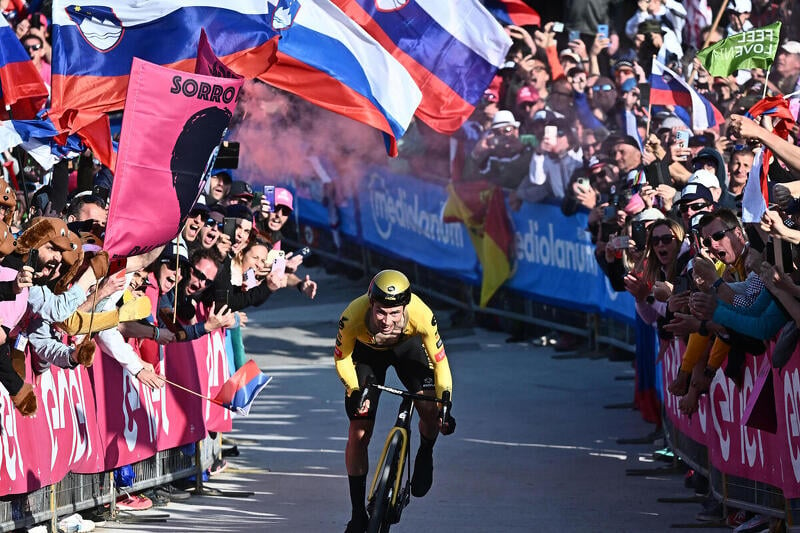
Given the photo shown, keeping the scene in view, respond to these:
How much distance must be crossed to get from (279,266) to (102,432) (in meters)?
3.07

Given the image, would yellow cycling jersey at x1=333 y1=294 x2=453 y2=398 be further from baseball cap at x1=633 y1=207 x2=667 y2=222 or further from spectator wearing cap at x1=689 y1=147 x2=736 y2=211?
baseball cap at x1=633 y1=207 x2=667 y2=222

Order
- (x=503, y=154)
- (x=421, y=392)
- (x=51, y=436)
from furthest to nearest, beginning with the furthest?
(x=503, y=154) → (x=421, y=392) → (x=51, y=436)

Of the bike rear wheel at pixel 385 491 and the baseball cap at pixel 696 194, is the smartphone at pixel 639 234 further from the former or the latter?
the bike rear wheel at pixel 385 491

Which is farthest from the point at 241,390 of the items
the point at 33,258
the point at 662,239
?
the point at 662,239

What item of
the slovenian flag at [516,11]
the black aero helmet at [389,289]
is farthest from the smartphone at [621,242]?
the slovenian flag at [516,11]

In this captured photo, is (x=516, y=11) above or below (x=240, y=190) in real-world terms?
above

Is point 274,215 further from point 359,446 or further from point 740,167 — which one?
point 359,446

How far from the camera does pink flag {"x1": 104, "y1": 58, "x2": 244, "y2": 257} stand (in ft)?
32.5

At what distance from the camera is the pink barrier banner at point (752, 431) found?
9102 millimetres

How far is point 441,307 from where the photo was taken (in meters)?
24.3

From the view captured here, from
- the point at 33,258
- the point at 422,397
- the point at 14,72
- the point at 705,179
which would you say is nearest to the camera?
the point at 33,258

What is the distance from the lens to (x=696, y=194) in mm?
12344

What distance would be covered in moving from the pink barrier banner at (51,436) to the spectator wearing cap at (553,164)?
33.0 ft

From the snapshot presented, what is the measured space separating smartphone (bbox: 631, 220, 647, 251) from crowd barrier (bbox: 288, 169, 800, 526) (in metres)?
1.03
